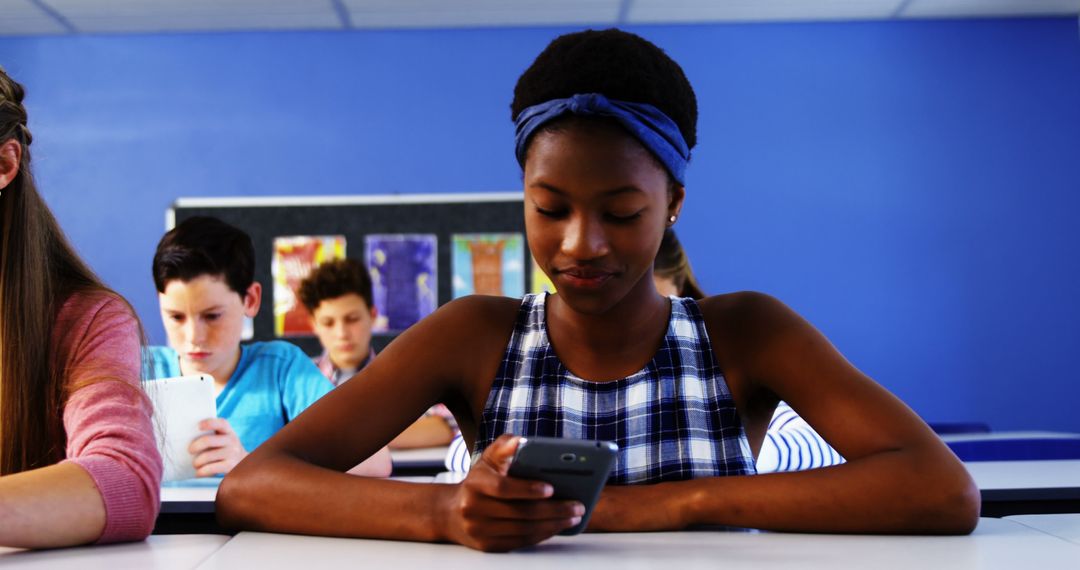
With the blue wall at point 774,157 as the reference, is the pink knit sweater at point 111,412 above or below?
below

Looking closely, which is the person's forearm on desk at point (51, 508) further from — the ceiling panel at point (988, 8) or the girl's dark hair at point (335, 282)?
the ceiling panel at point (988, 8)

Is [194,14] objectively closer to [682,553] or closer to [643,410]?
[643,410]

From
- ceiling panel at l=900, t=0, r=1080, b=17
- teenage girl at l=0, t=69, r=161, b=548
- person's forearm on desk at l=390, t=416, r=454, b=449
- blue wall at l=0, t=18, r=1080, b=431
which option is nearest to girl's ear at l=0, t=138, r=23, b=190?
teenage girl at l=0, t=69, r=161, b=548

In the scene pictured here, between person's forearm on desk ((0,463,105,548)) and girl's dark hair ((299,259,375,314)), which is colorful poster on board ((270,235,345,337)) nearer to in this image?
girl's dark hair ((299,259,375,314))

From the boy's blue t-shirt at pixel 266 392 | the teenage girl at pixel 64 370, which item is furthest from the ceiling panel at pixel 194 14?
the teenage girl at pixel 64 370

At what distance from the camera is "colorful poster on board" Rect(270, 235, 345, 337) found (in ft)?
14.5

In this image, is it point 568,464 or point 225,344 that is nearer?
point 568,464

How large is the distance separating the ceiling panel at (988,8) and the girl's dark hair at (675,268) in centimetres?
247

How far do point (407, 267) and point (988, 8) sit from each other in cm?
282

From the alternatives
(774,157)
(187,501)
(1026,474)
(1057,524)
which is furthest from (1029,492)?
(774,157)

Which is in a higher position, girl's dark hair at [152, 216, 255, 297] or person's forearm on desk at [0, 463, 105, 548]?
girl's dark hair at [152, 216, 255, 297]

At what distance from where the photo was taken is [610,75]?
3.79ft

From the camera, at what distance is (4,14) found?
4.22m

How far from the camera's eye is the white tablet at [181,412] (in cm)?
204
